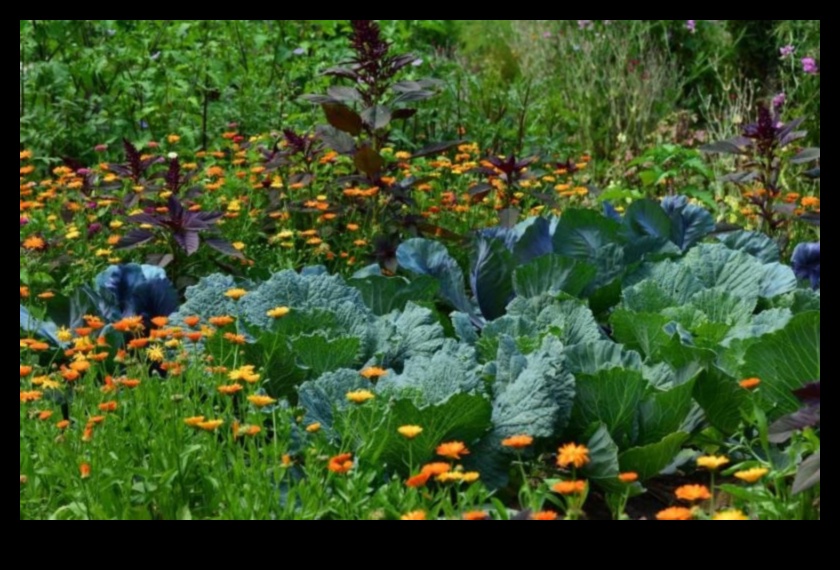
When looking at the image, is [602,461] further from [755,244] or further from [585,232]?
[755,244]

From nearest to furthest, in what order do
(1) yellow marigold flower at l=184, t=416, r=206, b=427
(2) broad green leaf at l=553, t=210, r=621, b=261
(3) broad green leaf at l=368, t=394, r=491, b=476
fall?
(1) yellow marigold flower at l=184, t=416, r=206, b=427
(3) broad green leaf at l=368, t=394, r=491, b=476
(2) broad green leaf at l=553, t=210, r=621, b=261

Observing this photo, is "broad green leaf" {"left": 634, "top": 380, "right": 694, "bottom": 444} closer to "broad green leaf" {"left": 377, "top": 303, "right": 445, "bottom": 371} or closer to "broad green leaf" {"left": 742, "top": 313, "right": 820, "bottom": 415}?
"broad green leaf" {"left": 742, "top": 313, "right": 820, "bottom": 415}

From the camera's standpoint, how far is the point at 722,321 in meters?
3.54

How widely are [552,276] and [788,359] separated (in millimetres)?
950

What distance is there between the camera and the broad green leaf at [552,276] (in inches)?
146

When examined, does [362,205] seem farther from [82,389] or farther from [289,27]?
[289,27]

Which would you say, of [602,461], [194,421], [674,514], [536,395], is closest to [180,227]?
[194,421]

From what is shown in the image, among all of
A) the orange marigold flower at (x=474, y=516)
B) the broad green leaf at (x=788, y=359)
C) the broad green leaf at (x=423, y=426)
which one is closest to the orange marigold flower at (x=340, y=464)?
the broad green leaf at (x=423, y=426)

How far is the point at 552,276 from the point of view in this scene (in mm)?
3732

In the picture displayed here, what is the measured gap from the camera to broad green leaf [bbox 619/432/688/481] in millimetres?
2830

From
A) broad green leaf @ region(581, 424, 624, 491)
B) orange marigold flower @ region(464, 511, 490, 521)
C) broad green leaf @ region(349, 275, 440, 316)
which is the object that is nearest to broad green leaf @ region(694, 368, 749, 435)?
broad green leaf @ region(581, 424, 624, 491)

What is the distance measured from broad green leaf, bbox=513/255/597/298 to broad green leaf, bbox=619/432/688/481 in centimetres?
92

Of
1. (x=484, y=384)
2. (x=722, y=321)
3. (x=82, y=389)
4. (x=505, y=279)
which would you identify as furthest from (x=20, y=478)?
(x=722, y=321)

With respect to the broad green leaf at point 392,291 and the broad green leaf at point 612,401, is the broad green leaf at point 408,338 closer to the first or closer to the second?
the broad green leaf at point 392,291
